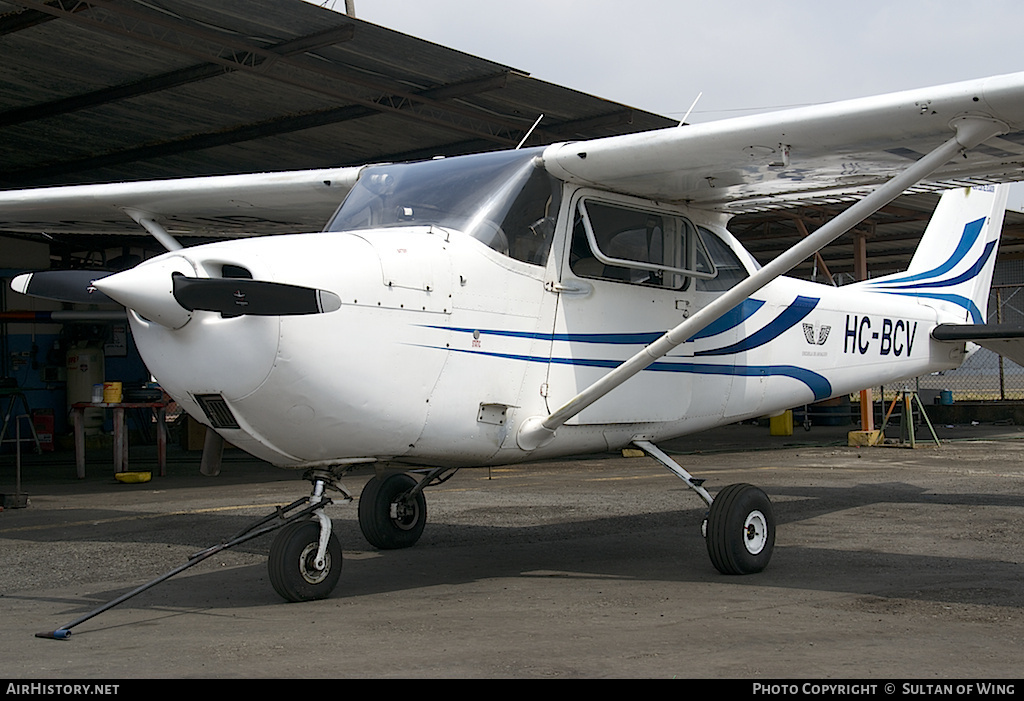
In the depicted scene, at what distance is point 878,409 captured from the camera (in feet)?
89.0

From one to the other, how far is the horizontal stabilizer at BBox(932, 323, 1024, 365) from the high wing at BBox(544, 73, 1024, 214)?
2.73m

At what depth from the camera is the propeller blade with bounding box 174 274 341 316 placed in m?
4.68

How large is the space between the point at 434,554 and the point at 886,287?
5.31 metres

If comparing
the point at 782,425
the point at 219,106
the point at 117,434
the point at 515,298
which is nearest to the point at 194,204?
the point at 515,298

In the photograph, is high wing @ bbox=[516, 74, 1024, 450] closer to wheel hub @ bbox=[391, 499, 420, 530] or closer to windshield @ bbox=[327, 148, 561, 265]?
windshield @ bbox=[327, 148, 561, 265]

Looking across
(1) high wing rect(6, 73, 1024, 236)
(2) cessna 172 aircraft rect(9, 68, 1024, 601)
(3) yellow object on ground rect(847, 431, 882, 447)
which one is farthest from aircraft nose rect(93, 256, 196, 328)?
(3) yellow object on ground rect(847, 431, 882, 447)

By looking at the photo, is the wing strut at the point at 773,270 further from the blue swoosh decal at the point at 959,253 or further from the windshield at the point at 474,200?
the blue swoosh decal at the point at 959,253

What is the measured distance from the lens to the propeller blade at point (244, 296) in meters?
4.68

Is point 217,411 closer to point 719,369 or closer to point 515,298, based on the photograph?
point 515,298

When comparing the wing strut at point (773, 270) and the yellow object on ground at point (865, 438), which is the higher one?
the wing strut at point (773, 270)

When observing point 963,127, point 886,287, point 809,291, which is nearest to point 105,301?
point 963,127

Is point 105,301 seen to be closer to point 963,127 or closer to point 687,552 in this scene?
point 687,552

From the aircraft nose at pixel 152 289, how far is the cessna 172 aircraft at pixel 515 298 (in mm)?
11

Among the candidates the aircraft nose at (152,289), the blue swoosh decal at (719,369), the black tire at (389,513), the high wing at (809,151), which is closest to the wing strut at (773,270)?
the high wing at (809,151)
